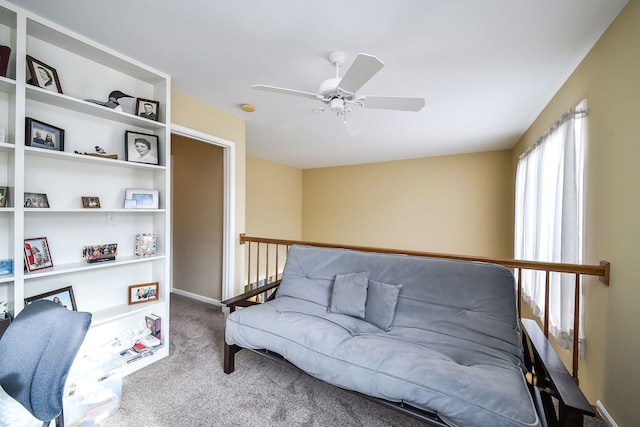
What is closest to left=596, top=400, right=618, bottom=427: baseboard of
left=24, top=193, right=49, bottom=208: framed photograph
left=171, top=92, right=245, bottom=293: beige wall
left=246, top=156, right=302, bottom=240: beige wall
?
left=171, top=92, right=245, bottom=293: beige wall

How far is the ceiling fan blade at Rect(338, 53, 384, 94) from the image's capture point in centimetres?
124

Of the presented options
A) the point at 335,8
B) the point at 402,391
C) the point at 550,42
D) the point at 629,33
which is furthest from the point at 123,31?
the point at 629,33

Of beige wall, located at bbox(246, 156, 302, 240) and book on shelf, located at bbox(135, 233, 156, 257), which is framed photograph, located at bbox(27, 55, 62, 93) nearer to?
book on shelf, located at bbox(135, 233, 156, 257)

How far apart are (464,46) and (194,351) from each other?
321 centimetres

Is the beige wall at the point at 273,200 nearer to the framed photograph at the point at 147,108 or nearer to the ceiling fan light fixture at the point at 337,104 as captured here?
the framed photograph at the point at 147,108

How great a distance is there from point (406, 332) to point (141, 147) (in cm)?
250

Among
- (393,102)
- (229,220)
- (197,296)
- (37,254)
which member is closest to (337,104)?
(393,102)

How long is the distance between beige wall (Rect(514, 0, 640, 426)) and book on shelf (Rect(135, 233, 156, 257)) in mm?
3255

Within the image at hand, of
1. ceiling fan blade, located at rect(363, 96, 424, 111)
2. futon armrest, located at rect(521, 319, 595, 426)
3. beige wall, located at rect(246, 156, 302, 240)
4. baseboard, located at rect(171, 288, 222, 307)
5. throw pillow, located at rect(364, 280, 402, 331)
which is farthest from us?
beige wall, located at rect(246, 156, 302, 240)

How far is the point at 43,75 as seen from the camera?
64.2 inches

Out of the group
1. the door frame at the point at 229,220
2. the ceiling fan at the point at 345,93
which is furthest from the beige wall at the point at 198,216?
the ceiling fan at the point at 345,93

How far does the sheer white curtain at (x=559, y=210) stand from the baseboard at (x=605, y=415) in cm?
37

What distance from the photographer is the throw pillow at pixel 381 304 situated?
1831mm

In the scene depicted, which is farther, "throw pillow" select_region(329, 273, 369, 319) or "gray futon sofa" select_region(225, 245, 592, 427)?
"throw pillow" select_region(329, 273, 369, 319)
